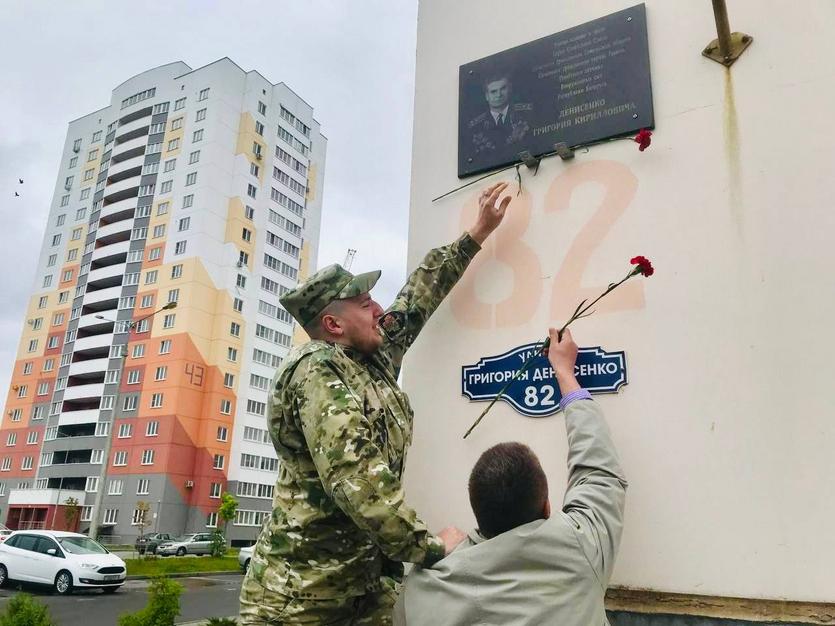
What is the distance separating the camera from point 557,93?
92.9 inches

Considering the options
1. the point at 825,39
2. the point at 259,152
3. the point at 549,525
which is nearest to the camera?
the point at 549,525

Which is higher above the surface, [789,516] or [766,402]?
[766,402]

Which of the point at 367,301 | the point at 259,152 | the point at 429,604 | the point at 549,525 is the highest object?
the point at 259,152

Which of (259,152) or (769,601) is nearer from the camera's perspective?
(769,601)

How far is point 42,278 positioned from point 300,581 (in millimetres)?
45376

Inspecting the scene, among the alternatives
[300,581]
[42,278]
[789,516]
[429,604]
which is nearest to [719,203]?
[789,516]

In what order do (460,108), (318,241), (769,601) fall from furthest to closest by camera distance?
(318,241), (460,108), (769,601)

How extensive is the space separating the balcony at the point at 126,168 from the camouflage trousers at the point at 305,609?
4121 centimetres

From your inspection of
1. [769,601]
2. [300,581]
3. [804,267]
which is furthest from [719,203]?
[300,581]

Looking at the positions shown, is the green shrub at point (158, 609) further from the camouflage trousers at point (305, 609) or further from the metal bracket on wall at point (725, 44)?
the metal bracket on wall at point (725, 44)

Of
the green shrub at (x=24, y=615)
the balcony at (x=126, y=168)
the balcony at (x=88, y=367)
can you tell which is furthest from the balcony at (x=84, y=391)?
the green shrub at (x=24, y=615)

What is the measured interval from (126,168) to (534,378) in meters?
42.1

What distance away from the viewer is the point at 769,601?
61.9 inches

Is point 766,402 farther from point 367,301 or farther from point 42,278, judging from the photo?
point 42,278
